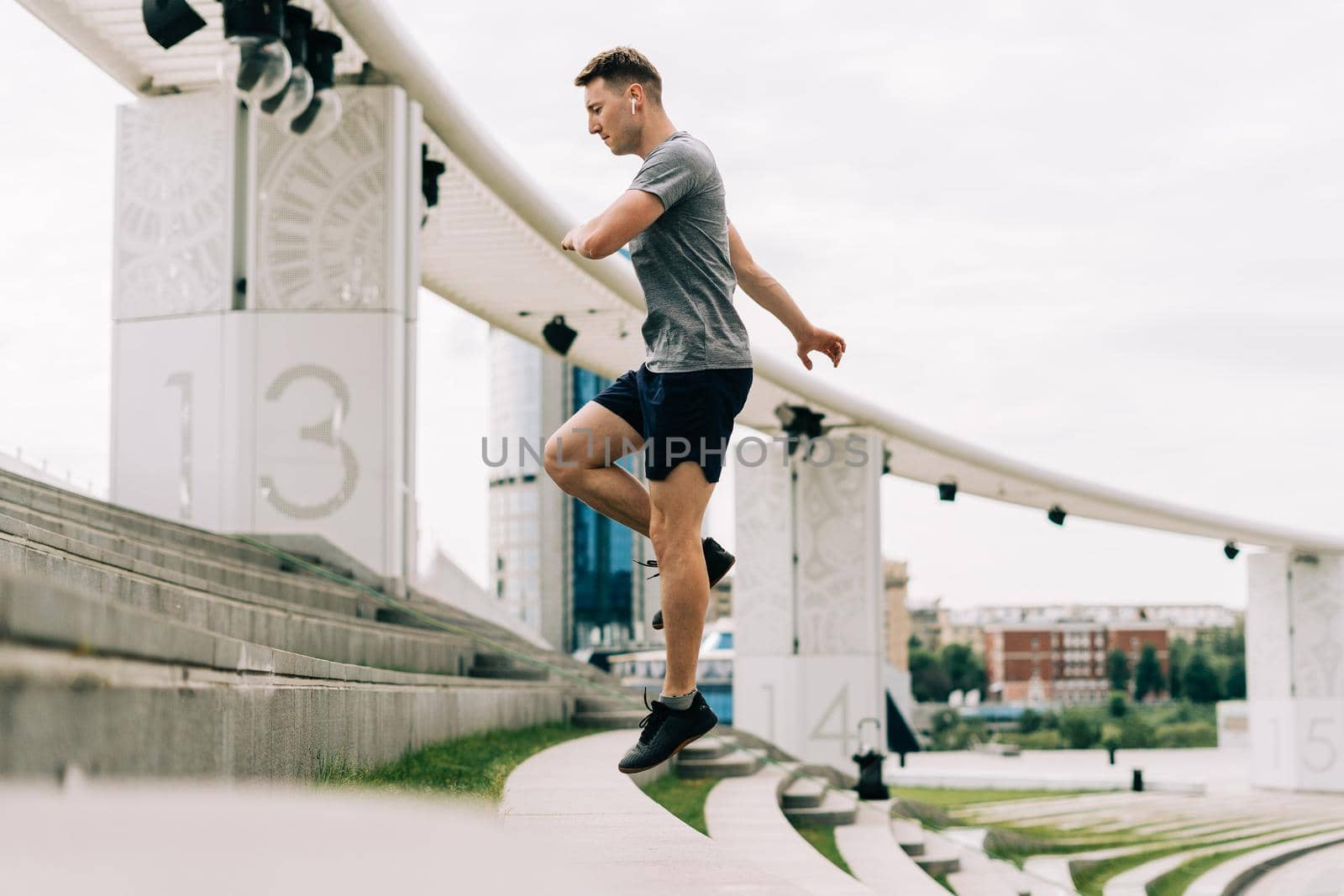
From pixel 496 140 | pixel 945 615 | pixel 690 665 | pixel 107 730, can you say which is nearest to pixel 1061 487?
pixel 496 140

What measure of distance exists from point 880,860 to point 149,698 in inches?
225

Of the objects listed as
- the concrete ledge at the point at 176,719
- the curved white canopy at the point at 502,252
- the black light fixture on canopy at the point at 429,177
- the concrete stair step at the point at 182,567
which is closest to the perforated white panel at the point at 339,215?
the curved white canopy at the point at 502,252

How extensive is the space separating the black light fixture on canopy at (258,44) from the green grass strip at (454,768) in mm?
3716

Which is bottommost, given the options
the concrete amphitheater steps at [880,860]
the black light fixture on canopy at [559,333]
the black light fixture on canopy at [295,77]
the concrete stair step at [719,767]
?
the concrete amphitheater steps at [880,860]

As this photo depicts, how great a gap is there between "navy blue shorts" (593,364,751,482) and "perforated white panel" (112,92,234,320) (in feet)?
21.9

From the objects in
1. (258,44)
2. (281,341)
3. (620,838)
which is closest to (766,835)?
(620,838)

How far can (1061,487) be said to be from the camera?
22.0m

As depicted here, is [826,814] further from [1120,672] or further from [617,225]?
[1120,672]

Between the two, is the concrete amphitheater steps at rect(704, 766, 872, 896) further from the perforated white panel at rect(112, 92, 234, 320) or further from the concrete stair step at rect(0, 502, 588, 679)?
the perforated white panel at rect(112, 92, 234, 320)

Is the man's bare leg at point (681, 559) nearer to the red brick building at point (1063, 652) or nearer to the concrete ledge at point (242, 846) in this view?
the concrete ledge at point (242, 846)

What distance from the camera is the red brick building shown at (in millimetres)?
123438

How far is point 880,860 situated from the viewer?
22.4ft

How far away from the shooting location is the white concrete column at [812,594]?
59.0ft

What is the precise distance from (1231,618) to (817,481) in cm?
12691
